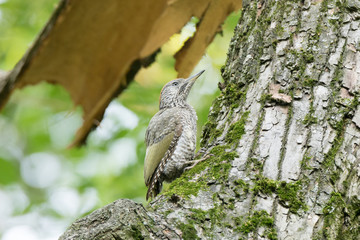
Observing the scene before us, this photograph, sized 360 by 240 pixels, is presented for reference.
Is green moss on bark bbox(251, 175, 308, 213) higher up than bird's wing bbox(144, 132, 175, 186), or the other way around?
bird's wing bbox(144, 132, 175, 186)

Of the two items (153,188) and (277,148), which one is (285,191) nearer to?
(277,148)

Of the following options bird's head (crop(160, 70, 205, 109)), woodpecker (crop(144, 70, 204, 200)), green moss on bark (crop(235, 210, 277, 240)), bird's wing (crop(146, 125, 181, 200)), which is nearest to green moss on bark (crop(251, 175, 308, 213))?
green moss on bark (crop(235, 210, 277, 240))

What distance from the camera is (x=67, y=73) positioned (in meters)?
4.30

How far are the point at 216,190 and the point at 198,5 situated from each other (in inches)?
83.8

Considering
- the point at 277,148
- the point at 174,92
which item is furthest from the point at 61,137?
the point at 277,148

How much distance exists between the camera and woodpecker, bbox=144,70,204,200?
15.7 feet

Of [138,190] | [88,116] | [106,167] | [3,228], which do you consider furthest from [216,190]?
[3,228]

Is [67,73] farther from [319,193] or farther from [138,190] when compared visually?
[138,190]

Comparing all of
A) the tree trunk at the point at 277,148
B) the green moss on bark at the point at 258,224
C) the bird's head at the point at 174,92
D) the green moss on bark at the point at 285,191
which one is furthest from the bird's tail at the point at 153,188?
the green moss on bark at the point at 258,224

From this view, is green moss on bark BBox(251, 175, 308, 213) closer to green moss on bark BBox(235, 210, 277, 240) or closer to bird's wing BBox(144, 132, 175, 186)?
green moss on bark BBox(235, 210, 277, 240)

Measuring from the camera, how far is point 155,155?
4.96m

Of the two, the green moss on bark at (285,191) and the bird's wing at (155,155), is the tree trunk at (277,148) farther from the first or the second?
the bird's wing at (155,155)

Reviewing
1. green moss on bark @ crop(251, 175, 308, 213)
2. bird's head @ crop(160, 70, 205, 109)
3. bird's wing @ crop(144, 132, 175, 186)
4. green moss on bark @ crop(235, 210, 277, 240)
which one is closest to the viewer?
green moss on bark @ crop(235, 210, 277, 240)

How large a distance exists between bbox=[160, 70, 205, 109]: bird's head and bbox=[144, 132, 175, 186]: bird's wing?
115cm
